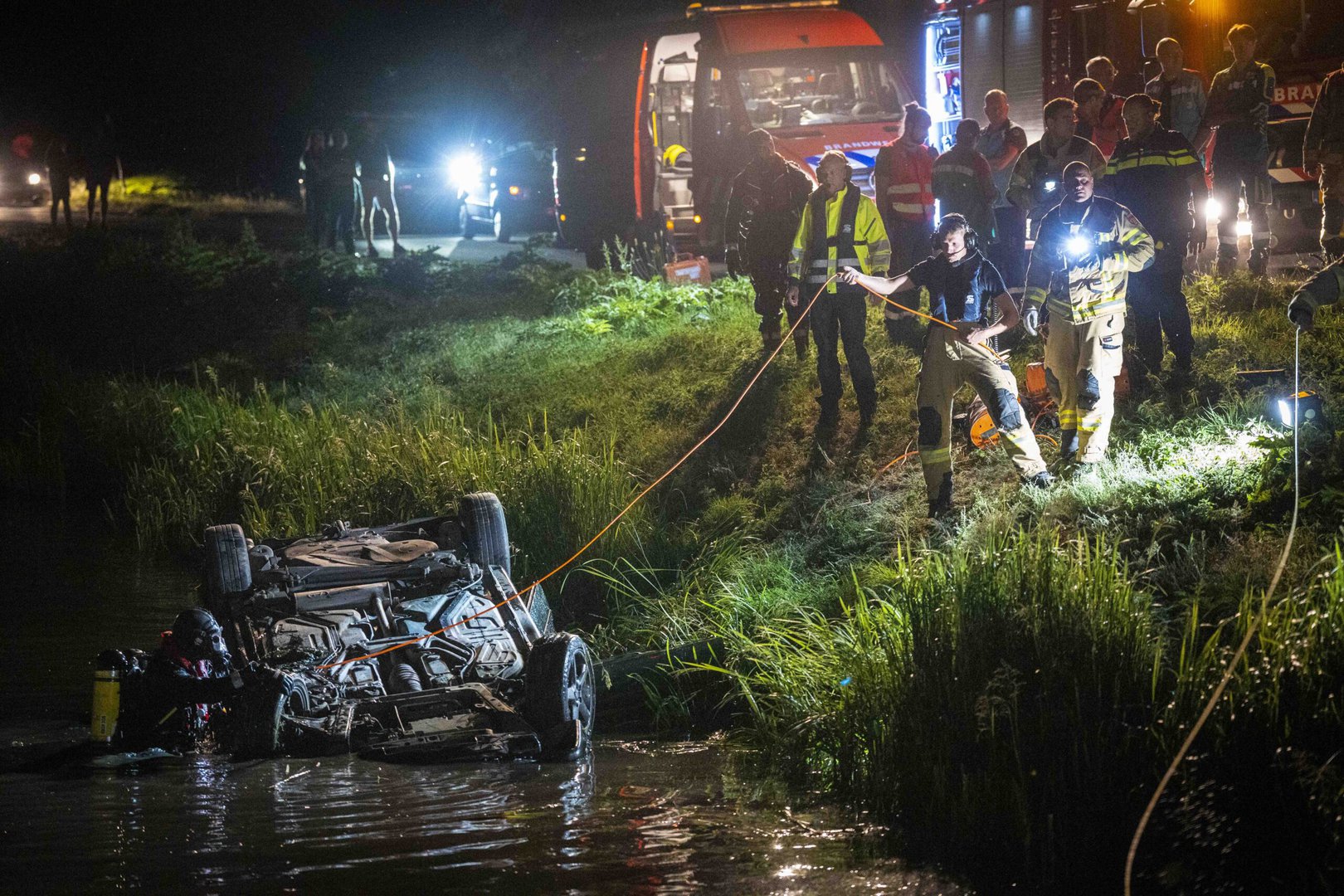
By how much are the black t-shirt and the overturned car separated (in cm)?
288

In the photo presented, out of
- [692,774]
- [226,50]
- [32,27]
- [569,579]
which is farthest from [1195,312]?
[32,27]

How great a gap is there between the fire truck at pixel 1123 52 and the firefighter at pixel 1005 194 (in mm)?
973

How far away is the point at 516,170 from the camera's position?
25438 mm

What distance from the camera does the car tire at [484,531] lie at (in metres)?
9.08

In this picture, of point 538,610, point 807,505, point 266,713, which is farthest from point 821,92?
point 266,713

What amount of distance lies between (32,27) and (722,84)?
1287 inches

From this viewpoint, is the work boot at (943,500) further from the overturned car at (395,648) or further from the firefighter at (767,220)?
the firefighter at (767,220)

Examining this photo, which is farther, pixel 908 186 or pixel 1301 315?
pixel 908 186

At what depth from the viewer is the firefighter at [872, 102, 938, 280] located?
12578 millimetres

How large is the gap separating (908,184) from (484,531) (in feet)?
17.2

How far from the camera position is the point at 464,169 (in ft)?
89.0

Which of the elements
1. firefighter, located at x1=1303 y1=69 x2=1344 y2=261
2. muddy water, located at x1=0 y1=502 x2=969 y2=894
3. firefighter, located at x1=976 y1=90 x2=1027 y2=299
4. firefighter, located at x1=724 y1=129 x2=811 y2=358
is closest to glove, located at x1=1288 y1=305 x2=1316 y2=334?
muddy water, located at x1=0 y1=502 x2=969 y2=894

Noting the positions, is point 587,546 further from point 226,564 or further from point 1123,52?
point 1123,52

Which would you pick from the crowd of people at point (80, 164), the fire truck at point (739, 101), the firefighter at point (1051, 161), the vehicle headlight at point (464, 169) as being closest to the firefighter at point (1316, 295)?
the firefighter at point (1051, 161)
